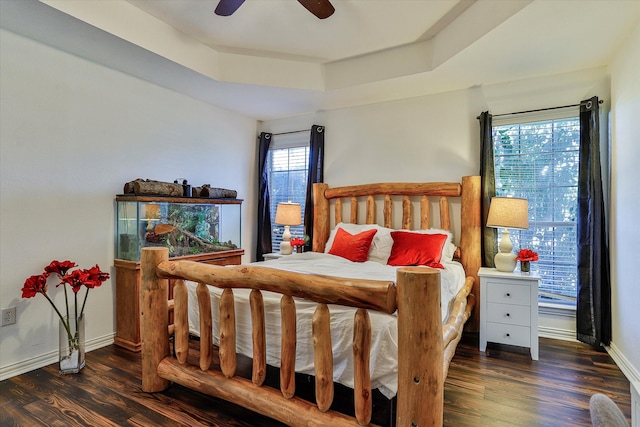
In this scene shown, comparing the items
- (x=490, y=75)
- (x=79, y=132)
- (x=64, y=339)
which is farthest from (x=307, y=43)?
(x=64, y=339)

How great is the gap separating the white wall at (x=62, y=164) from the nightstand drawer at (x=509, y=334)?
3.40 m

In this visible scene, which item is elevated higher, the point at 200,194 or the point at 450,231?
the point at 200,194

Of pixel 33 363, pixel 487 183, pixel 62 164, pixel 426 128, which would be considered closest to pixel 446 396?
pixel 487 183

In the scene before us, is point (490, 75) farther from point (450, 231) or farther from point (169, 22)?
point (169, 22)

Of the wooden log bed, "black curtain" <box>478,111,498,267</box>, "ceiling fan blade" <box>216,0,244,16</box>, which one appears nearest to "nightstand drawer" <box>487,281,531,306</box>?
the wooden log bed

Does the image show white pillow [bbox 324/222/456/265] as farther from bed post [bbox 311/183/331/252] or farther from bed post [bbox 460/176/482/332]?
bed post [bbox 311/183/331/252]

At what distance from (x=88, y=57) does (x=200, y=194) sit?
152cm

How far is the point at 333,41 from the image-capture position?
10.1ft

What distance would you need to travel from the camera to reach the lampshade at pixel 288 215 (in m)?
3.98

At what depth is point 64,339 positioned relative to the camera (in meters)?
2.48

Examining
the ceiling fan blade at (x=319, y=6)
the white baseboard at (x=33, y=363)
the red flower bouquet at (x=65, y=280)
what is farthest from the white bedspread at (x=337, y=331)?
the ceiling fan blade at (x=319, y=6)

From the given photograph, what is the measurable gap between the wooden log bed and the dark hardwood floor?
6.1 inches

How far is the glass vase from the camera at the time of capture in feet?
7.95

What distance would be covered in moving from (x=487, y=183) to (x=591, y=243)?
96 centimetres
